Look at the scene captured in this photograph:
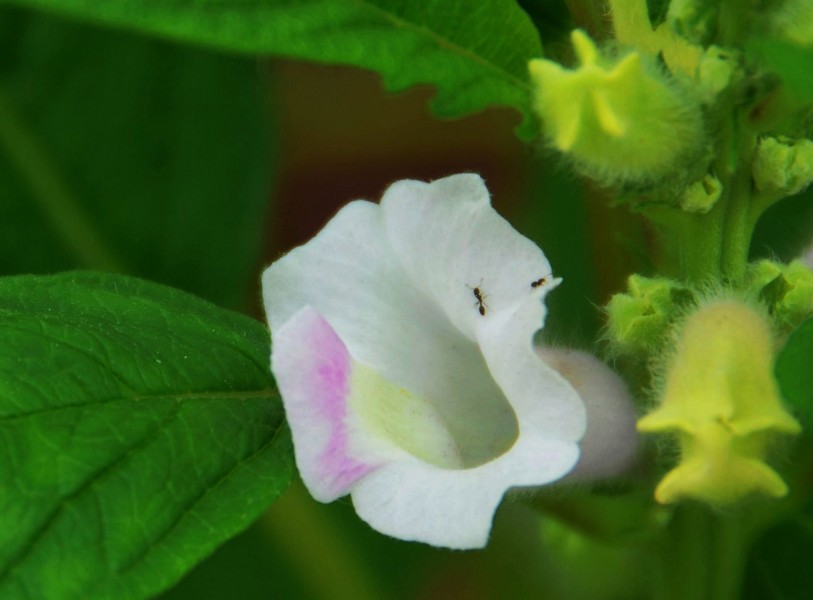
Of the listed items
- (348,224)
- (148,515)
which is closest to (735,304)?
(348,224)

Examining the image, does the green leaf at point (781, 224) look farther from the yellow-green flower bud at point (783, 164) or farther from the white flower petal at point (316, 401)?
the white flower petal at point (316, 401)

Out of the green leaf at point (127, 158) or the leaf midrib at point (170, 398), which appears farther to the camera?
the green leaf at point (127, 158)

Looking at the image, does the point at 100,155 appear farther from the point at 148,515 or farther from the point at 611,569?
the point at 148,515

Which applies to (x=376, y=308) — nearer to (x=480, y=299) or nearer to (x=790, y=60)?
(x=480, y=299)

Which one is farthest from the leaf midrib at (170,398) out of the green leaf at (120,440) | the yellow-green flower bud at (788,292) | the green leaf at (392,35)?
the yellow-green flower bud at (788,292)

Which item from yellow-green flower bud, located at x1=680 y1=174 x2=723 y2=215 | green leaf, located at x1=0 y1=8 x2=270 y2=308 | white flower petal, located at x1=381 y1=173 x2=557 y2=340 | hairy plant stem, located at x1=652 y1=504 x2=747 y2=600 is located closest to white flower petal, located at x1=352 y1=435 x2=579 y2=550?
white flower petal, located at x1=381 y1=173 x2=557 y2=340

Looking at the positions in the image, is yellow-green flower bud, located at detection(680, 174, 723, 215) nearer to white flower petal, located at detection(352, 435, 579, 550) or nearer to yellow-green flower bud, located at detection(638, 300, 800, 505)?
yellow-green flower bud, located at detection(638, 300, 800, 505)
